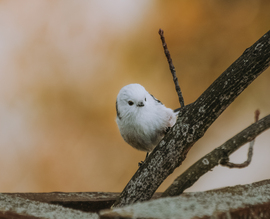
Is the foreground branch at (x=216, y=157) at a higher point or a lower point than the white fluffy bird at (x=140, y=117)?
lower

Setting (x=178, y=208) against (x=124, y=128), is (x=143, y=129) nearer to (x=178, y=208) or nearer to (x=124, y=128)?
(x=124, y=128)

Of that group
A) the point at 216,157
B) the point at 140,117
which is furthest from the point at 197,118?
the point at 140,117

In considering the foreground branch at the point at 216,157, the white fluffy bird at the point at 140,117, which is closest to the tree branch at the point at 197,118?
the foreground branch at the point at 216,157

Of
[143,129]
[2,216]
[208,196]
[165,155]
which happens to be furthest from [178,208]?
[143,129]

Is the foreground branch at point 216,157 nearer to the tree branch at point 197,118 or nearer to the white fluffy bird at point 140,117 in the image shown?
the tree branch at point 197,118

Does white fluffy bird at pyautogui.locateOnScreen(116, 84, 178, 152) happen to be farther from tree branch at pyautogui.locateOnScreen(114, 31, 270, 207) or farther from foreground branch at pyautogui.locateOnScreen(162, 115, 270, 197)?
foreground branch at pyautogui.locateOnScreen(162, 115, 270, 197)
